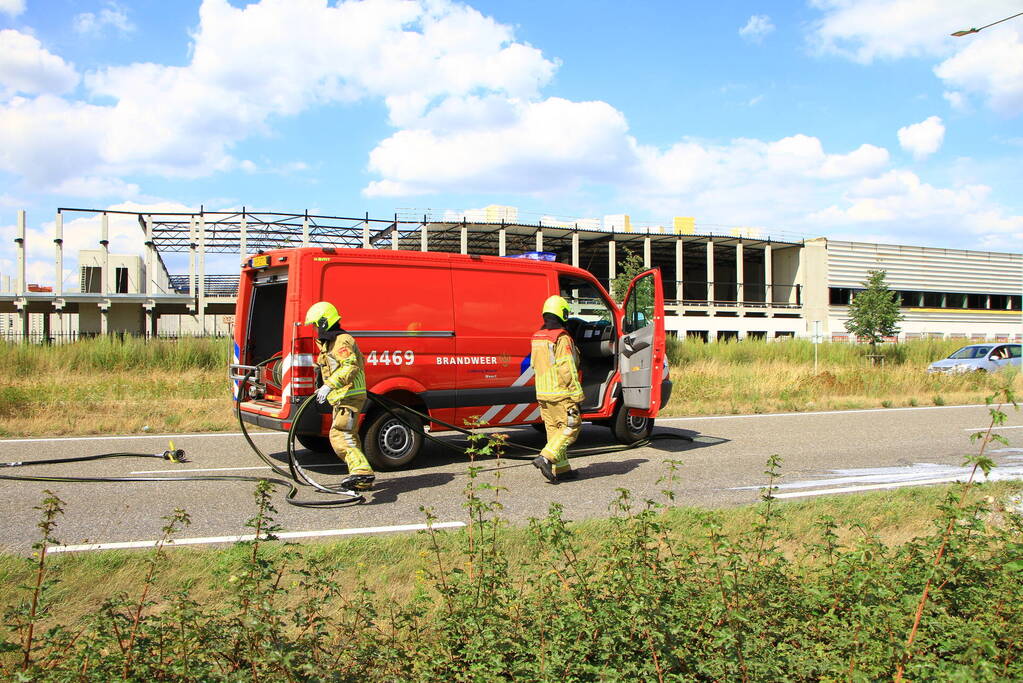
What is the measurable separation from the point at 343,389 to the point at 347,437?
1.38 ft

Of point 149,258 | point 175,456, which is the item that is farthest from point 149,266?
point 175,456

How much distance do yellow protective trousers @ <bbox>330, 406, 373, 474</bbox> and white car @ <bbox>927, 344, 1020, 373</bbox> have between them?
2157cm

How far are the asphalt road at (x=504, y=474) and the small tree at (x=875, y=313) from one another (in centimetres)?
1977

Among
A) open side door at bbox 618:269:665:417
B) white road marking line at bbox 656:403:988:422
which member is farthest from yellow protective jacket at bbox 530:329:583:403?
white road marking line at bbox 656:403:988:422

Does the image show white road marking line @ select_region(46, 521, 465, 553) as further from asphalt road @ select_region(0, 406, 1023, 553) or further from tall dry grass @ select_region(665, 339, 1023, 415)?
tall dry grass @ select_region(665, 339, 1023, 415)

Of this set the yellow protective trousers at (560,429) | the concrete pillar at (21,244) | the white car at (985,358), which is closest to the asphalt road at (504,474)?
the yellow protective trousers at (560,429)

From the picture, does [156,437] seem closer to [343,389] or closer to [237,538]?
[343,389]

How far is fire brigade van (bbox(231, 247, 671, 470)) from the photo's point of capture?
24.3 ft

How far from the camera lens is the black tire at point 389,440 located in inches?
295

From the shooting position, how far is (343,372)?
252 inches

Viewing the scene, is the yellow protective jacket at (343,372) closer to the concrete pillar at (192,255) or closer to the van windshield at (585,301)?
the van windshield at (585,301)

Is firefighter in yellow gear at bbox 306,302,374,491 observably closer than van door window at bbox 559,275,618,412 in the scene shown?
Yes

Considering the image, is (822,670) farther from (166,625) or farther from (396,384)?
(396,384)

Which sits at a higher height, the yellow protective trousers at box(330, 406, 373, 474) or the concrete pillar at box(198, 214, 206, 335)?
the concrete pillar at box(198, 214, 206, 335)
